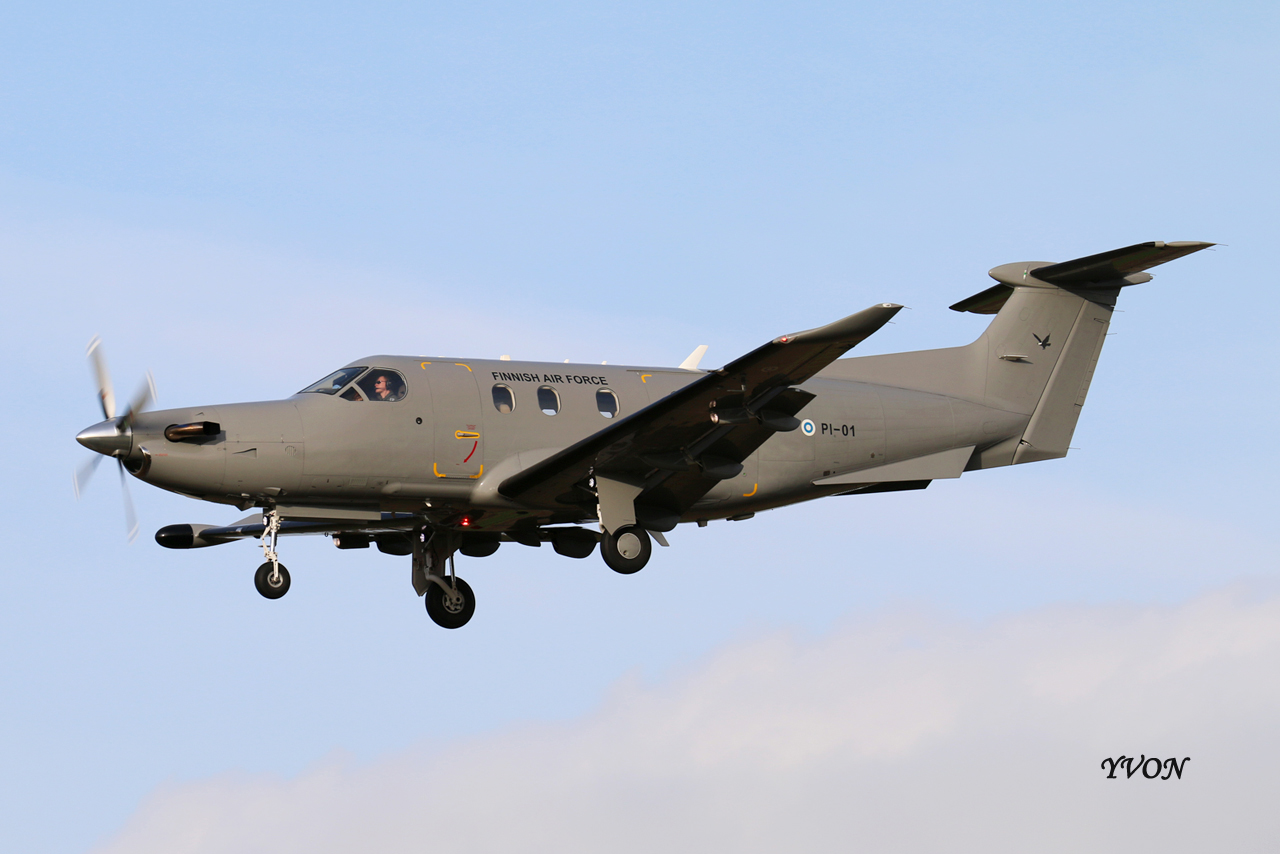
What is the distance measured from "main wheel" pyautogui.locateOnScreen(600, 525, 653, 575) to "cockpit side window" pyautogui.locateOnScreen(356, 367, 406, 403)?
3.28m

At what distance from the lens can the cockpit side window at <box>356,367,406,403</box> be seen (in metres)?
18.9

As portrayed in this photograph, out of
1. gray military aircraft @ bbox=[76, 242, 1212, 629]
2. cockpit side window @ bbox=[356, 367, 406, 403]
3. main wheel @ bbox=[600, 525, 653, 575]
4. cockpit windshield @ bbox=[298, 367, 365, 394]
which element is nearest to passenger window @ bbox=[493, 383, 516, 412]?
gray military aircraft @ bbox=[76, 242, 1212, 629]

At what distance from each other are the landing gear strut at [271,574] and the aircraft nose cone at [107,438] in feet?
6.66

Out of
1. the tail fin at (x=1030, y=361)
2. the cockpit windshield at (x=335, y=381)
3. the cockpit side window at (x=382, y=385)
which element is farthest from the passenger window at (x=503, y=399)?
the tail fin at (x=1030, y=361)

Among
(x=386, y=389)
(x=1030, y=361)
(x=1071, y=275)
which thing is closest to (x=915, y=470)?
(x=1030, y=361)

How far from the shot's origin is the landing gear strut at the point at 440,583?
71.2 feet

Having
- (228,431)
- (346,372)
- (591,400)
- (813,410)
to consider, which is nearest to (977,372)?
(813,410)

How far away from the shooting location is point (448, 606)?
21703 millimetres

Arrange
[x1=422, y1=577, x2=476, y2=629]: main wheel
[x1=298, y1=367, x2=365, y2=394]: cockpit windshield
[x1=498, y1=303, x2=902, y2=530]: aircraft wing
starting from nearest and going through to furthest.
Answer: [x1=498, y1=303, x2=902, y2=530]: aircraft wing
[x1=298, y1=367, x2=365, y2=394]: cockpit windshield
[x1=422, y1=577, x2=476, y2=629]: main wheel

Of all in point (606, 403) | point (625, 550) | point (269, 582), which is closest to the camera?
point (269, 582)

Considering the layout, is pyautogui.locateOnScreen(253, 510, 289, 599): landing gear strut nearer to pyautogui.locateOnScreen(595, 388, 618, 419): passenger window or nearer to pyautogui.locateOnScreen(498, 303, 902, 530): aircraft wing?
pyautogui.locateOnScreen(498, 303, 902, 530): aircraft wing

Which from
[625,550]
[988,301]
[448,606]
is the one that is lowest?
[448,606]

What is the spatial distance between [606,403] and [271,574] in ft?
16.2

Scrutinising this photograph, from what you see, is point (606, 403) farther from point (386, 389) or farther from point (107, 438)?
point (107, 438)
